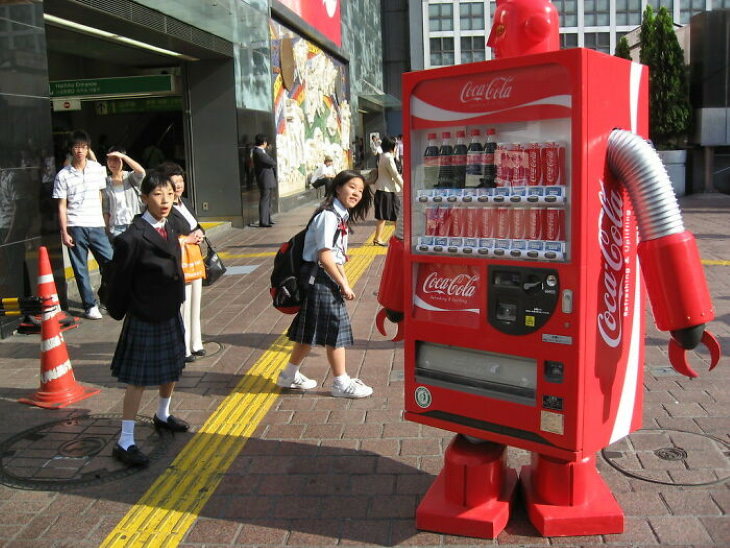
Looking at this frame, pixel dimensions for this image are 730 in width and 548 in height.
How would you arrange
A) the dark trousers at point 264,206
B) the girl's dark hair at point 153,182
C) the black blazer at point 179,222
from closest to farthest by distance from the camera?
the girl's dark hair at point 153,182 < the black blazer at point 179,222 < the dark trousers at point 264,206

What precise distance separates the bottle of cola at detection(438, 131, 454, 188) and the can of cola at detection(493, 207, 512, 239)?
0.30 meters

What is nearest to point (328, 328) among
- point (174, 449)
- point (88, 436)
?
point (174, 449)

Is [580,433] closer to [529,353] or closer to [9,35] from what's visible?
[529,353]

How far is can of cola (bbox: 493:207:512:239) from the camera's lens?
3.34 metres

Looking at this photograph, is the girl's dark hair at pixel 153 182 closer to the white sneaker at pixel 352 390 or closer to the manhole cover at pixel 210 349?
the white sneaker at pixel 352 390

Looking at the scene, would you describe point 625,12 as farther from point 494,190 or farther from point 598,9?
point 494,190

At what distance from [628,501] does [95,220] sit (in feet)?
20.1

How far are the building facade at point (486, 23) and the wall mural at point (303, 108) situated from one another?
2515 cm

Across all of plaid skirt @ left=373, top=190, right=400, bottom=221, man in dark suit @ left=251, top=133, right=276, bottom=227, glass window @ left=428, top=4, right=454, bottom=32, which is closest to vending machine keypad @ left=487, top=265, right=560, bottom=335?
plaid skirt @ left=373, top=190, right=400, bottom=221

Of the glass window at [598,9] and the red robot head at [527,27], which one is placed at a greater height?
the glass window at [598,9]

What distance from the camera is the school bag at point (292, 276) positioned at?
5.20m

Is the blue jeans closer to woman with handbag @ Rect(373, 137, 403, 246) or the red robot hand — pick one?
the red robot hand

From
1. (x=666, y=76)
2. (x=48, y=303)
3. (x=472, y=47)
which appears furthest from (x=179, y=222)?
(x=472, y=47)

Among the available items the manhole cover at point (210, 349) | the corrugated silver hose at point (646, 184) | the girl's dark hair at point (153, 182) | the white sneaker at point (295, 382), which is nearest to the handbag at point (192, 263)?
the manhole cover at point (210, 349)
